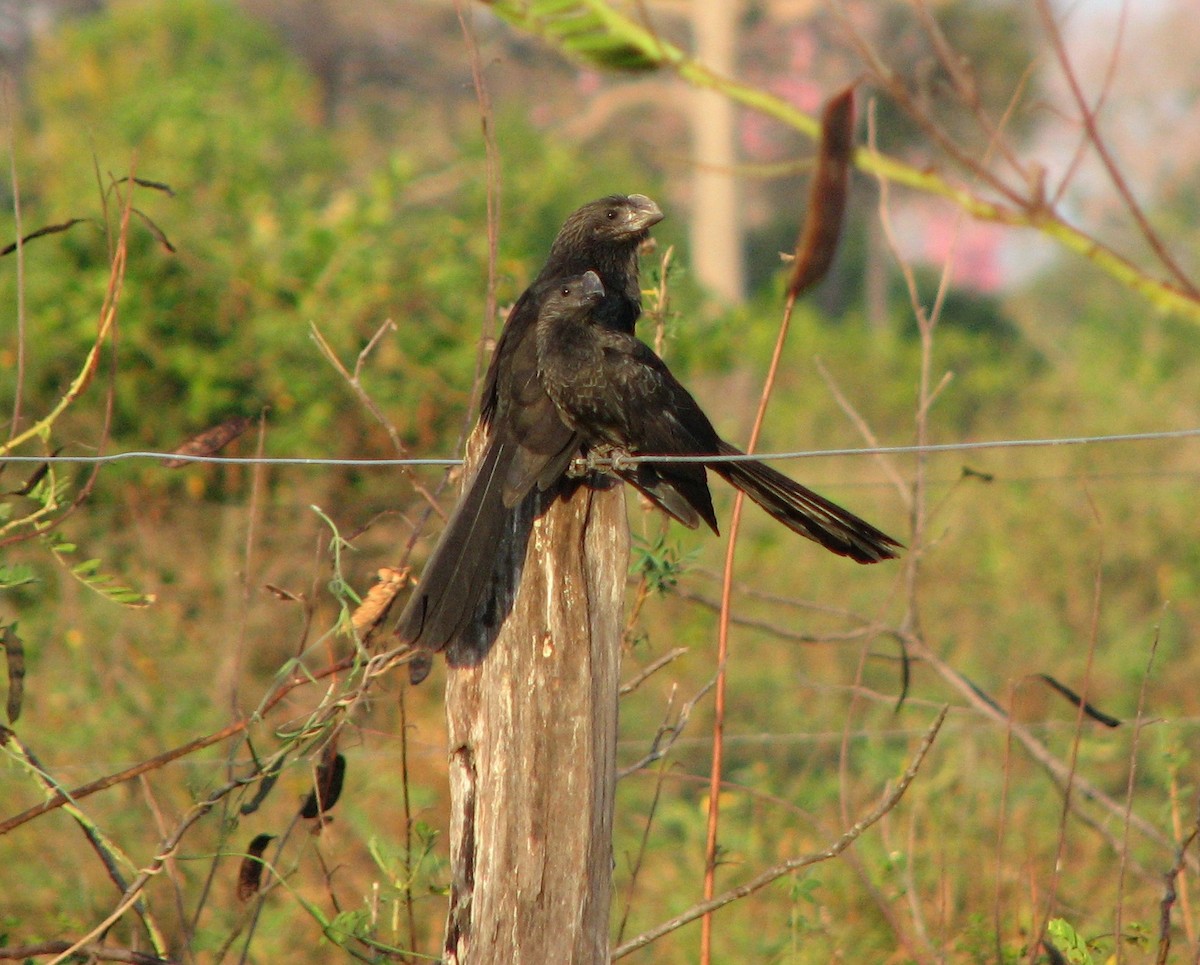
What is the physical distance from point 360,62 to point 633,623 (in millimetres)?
29962

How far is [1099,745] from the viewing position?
410 centimetres

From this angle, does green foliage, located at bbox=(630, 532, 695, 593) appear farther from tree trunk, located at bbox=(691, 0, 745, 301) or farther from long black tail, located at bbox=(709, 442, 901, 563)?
tree trunk, located at bbox=(691, 0, 745, 301)

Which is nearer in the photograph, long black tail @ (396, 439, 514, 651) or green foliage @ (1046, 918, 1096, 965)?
long black tail @ (396, 439, 514, 651)

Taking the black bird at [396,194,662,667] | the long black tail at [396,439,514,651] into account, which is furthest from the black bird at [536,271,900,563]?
the long black tail at [396,439,514,651]

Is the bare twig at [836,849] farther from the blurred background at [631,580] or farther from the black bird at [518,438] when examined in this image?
the black bird at [518,438]

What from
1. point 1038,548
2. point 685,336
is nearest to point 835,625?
point 1038,548

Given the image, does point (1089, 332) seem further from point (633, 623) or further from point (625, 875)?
point (633, 623)

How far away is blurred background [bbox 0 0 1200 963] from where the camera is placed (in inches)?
99.8

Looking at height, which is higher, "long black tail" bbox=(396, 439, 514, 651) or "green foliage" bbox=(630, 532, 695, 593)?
"green foliage" bbox=(630, 532, 695, 593)

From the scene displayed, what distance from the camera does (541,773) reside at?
2.16m

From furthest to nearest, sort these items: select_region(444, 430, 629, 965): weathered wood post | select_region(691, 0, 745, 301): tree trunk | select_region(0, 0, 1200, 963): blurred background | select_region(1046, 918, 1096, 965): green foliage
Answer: select_region(691, 0, 745, 301): tree trunk, select_region(0, 0, 1200, 963): blurred background, select_region(1046, 918, 1096, 965): green foliage, select_region(444, 430, 629, 965): weathered wood post

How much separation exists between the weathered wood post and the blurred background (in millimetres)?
279

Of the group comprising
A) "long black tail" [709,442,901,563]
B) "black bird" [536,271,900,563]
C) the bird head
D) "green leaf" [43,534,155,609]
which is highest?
the bird head

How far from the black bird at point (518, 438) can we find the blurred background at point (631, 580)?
4.9 inches
